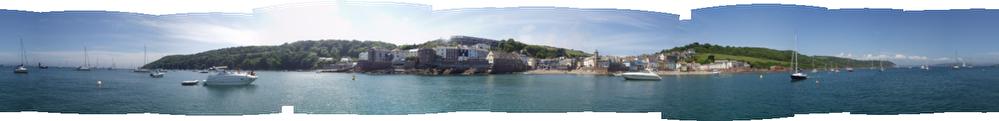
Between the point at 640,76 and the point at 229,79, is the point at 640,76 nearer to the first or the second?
the point at 640,76

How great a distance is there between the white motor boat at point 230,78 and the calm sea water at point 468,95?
0.53 feet

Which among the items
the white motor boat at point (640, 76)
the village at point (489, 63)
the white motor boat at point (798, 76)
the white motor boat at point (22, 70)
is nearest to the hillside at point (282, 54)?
the village at point (489, 63)

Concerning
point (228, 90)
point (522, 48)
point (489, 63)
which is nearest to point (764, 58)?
point (522, 48)

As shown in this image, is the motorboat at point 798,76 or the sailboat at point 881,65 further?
the motorboat at point 798,76

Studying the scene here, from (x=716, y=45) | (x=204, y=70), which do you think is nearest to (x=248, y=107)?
(x=204, y=70)

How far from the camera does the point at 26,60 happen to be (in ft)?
25.7

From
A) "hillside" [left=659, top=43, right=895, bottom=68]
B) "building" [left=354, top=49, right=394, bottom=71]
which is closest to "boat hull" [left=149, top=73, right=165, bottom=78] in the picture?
"building" [left=354, top=49, right=394, bottom=71]

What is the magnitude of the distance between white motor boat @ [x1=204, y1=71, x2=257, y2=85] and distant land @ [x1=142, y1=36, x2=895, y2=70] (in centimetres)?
54

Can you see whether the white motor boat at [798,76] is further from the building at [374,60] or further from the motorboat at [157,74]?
the motorboat at [157,74]

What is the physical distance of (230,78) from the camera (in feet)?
32.6

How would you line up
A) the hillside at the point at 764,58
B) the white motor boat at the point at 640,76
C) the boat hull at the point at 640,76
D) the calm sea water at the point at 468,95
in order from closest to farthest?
the calm sea water at the point at 468,95
the hillside at the point at 764,58
the white motor boat at the point at 640,76
the boat hull at the point at 640,76

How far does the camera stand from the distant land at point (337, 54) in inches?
320

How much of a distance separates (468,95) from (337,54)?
202 centimetres

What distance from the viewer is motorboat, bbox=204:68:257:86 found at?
954cm
